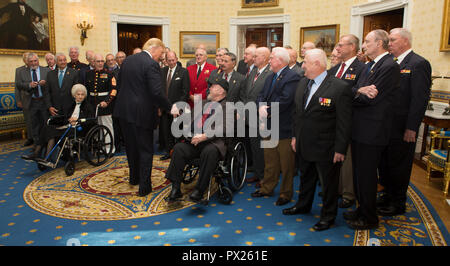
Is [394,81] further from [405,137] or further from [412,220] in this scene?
[412,220]

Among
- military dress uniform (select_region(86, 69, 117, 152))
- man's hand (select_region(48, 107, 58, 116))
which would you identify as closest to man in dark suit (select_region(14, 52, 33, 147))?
military dress uniform (select_region(86, 69, 117, 152))

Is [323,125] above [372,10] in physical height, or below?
below

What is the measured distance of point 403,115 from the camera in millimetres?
3781

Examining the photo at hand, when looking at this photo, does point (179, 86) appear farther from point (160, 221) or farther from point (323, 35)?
point (323, 35)

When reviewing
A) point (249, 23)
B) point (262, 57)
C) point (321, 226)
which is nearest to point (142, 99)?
point (262, 57)

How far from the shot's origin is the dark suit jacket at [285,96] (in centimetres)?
404

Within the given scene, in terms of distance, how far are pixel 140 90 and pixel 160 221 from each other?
5.41ft

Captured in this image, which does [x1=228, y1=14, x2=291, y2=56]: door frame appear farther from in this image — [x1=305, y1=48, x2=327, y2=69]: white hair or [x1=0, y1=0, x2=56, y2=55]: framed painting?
[x1=305, y1=48, x2=327, y2=69]: white hair

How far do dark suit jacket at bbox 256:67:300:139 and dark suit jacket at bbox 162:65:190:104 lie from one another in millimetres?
2391

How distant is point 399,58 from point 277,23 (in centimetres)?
690

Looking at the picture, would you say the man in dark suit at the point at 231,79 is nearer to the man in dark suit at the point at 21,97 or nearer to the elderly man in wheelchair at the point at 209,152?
the elderly man in wheelchair at the point at 209,152

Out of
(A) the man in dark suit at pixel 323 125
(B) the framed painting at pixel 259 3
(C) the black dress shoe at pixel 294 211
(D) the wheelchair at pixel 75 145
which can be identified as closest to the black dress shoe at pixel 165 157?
(D) the wheelchair at pixel 75 145

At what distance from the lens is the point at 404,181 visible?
12.8 feet
